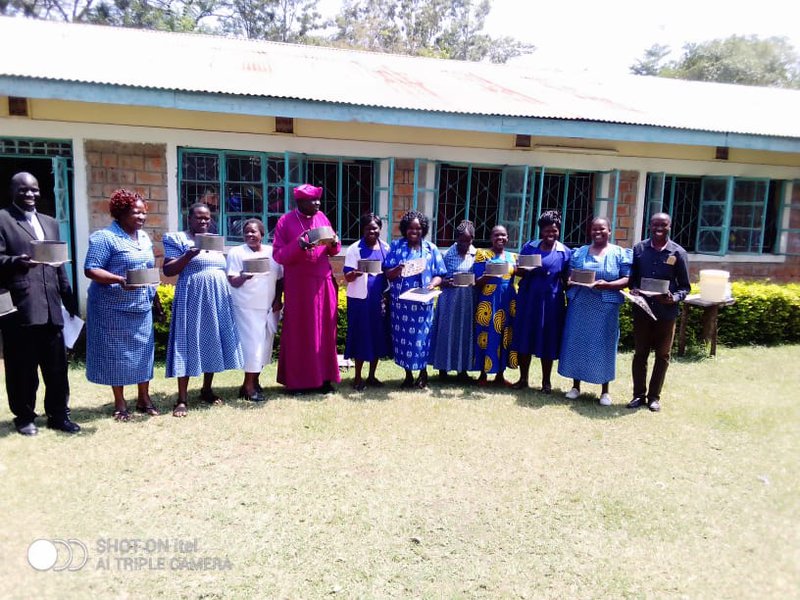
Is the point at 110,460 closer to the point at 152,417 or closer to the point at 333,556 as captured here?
the point at 152,417

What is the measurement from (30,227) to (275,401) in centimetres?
219

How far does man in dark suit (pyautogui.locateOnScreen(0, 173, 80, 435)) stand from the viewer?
12.9 feet

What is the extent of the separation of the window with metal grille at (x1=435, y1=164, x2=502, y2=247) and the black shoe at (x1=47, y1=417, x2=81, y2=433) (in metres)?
5.40

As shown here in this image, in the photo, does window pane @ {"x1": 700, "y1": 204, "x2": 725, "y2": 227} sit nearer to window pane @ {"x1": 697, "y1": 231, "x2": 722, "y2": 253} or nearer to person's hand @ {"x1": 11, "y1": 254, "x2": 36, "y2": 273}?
window pane @ {"x1": 697, "y1": 231, "x2": 722, "y2": 253}

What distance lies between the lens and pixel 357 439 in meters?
4.38

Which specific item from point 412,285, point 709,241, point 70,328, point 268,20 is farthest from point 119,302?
point 268,20

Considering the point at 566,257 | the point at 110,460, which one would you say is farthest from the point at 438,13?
the point at 110,460

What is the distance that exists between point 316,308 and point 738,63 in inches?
1491

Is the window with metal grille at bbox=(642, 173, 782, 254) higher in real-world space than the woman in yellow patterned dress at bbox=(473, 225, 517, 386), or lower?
higher

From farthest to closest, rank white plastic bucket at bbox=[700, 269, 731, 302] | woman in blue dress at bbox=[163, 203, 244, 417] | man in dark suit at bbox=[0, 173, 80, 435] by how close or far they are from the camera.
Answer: white plastic bucket at bbox=[700, 269, 731, 302]
woman in blue dress at bbox=[163, 203, 244, 417]
man in dark suit at bbox=[0, 173, 80, 435]

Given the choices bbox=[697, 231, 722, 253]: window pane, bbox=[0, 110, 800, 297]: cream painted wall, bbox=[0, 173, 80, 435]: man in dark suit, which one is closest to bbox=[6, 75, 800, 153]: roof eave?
bbox=[0, 110, 800, 297]: cream painted wall

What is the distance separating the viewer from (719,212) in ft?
31.4

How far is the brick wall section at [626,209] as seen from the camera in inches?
356

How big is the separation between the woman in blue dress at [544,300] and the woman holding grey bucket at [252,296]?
82.9 inches
